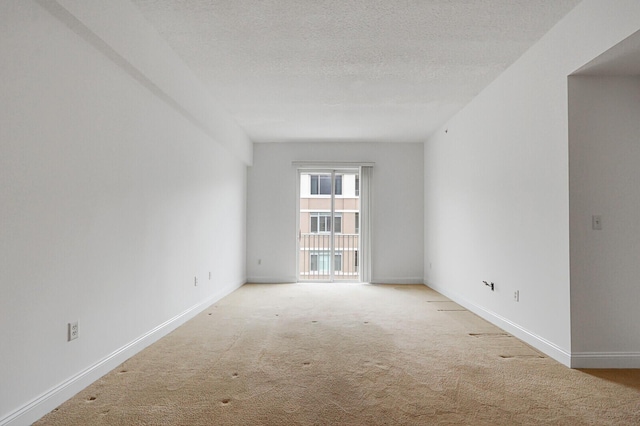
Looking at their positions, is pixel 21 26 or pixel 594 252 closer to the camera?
pixel 21 26

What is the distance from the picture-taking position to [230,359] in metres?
3.24

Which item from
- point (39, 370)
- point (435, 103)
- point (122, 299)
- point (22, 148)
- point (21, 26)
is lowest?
point (39, 370)

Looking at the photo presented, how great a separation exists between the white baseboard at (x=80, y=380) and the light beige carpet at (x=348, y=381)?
57mm

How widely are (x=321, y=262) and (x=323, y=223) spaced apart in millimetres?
815

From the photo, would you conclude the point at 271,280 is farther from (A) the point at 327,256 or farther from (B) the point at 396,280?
(B) the point at 396,280

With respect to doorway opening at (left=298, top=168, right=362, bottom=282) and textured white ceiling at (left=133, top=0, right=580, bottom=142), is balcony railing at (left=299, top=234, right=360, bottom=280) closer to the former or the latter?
doorway opening at (left=298, top=168, right=362, bottom=282)

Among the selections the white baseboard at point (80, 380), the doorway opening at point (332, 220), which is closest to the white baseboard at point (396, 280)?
the doorway opening at point (332, 220)

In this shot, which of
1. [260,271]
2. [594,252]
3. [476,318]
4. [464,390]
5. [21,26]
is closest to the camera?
[21,26]

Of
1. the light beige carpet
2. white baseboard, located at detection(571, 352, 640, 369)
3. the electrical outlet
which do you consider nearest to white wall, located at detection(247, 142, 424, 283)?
the light beige carpet

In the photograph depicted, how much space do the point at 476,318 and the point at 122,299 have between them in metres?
3.81

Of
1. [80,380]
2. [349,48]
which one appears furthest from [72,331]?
[349,48]

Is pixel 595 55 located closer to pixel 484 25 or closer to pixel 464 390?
pixel 484 25

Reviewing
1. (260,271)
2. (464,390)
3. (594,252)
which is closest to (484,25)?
(594,252)

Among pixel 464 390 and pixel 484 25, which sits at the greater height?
pixel 484 25
